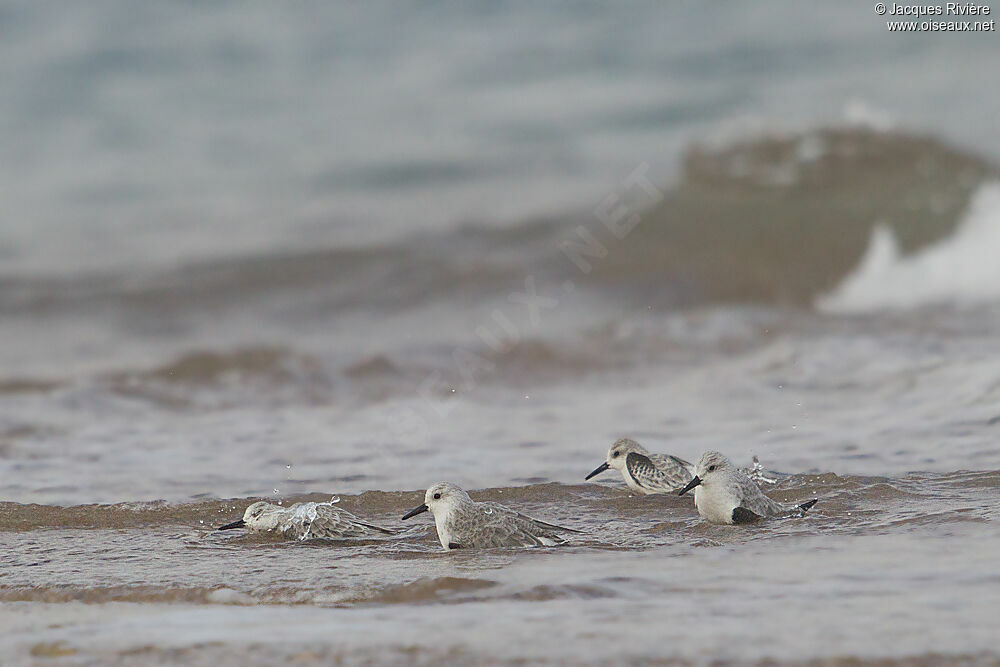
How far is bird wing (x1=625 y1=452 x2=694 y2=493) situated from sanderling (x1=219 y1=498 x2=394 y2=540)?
124 cm

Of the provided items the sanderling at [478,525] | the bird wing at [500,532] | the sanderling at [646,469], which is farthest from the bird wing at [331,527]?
the sanderling at [646,469]

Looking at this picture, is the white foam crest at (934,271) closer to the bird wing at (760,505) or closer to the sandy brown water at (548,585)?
the sandy brown water at (548,585)

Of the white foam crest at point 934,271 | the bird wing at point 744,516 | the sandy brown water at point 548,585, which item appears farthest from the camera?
the white foam crest at point 934,271

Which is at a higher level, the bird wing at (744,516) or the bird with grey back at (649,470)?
the bird with grey back at (649,470)

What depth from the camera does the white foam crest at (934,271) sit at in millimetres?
13414

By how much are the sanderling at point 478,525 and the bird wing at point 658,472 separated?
86cm

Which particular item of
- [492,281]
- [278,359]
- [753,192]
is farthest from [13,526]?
[753,192]

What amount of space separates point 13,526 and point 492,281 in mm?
8857

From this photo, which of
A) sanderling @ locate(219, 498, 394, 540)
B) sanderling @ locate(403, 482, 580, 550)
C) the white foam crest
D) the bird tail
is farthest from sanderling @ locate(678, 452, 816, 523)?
the white foam crest

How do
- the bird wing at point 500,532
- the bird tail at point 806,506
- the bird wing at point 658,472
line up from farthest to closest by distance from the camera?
the bird wing at point 658,472 < the bird tail at point 806,506 < the bird wing at point 500,532

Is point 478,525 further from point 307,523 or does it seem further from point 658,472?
point 658,472

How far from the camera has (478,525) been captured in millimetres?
4637

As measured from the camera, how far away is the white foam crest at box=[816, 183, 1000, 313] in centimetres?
1341

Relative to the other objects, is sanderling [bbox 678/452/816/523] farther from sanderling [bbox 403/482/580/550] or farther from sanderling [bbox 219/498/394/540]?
sanderling [bbox 219/498/394/540]
